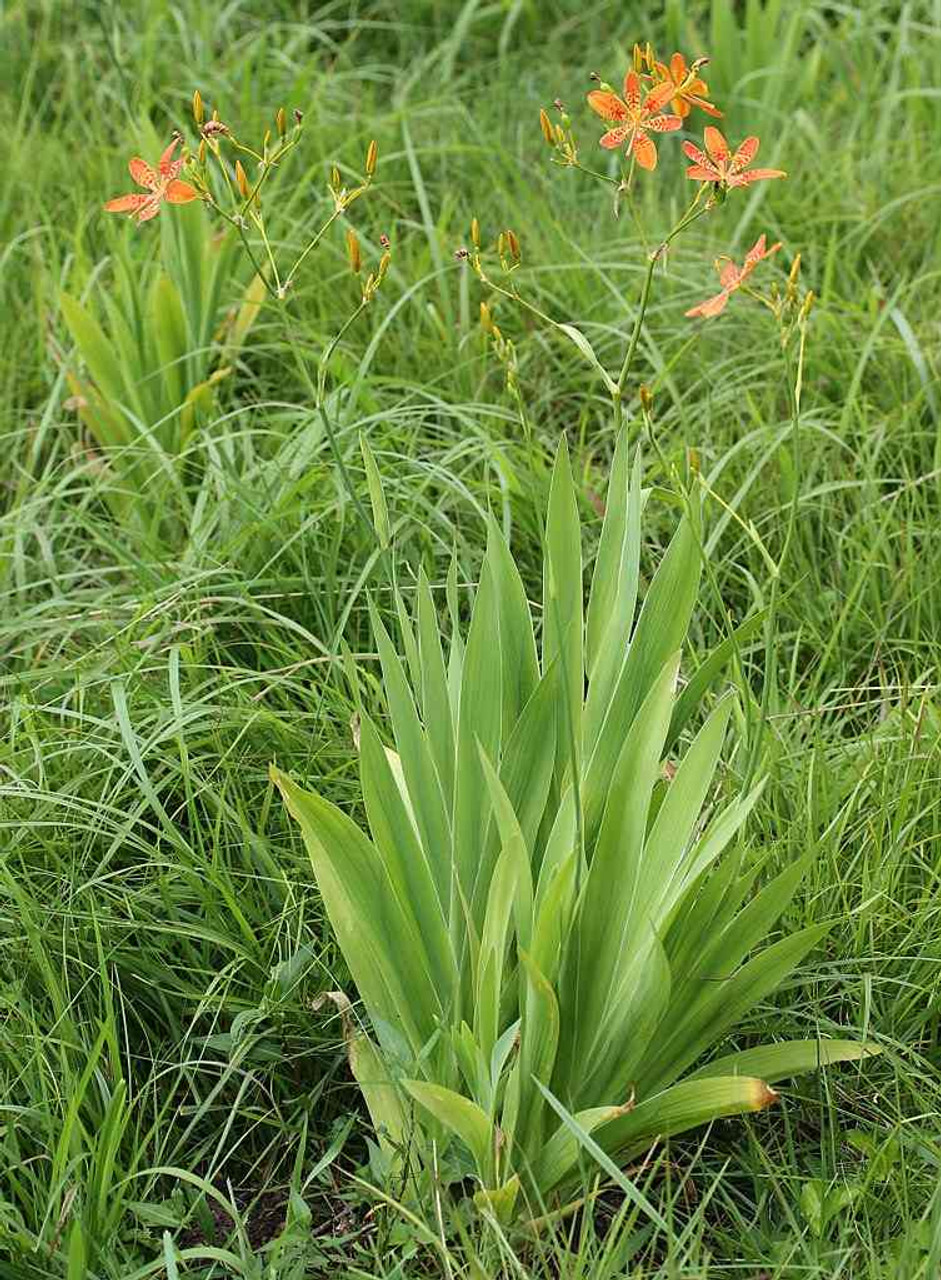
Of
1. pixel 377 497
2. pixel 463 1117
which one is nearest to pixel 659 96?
pixel 377 497

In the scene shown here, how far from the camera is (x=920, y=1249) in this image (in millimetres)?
1502

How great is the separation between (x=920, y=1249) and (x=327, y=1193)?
58 centimetres

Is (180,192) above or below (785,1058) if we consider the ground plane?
above

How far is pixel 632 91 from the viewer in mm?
1490

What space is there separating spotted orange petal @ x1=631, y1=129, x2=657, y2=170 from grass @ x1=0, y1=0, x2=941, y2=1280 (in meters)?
0.45

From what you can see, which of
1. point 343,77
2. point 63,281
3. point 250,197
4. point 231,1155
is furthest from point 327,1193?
point 343,77

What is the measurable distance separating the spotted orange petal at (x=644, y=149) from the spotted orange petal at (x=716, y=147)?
0.19ft

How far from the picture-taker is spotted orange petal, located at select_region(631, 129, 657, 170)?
1453mm

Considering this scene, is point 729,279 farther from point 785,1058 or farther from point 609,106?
point 785,1058

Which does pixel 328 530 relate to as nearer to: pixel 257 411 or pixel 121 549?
pixel 121 549

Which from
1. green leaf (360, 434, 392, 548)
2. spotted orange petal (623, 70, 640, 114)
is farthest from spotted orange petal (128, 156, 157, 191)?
spotted orange petal (623, 70, 640, 114)

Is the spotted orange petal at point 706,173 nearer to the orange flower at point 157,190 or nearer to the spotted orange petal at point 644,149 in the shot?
the spotted orange petal at point 644,149

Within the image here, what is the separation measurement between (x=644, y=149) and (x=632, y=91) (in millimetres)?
64

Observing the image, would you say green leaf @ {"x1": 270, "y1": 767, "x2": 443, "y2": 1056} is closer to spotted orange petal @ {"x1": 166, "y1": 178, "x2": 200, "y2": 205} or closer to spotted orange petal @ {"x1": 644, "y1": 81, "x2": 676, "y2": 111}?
spotted orange petal @ {"x1": 166, "y1": 178, "x2": 200, "y2": 205}
